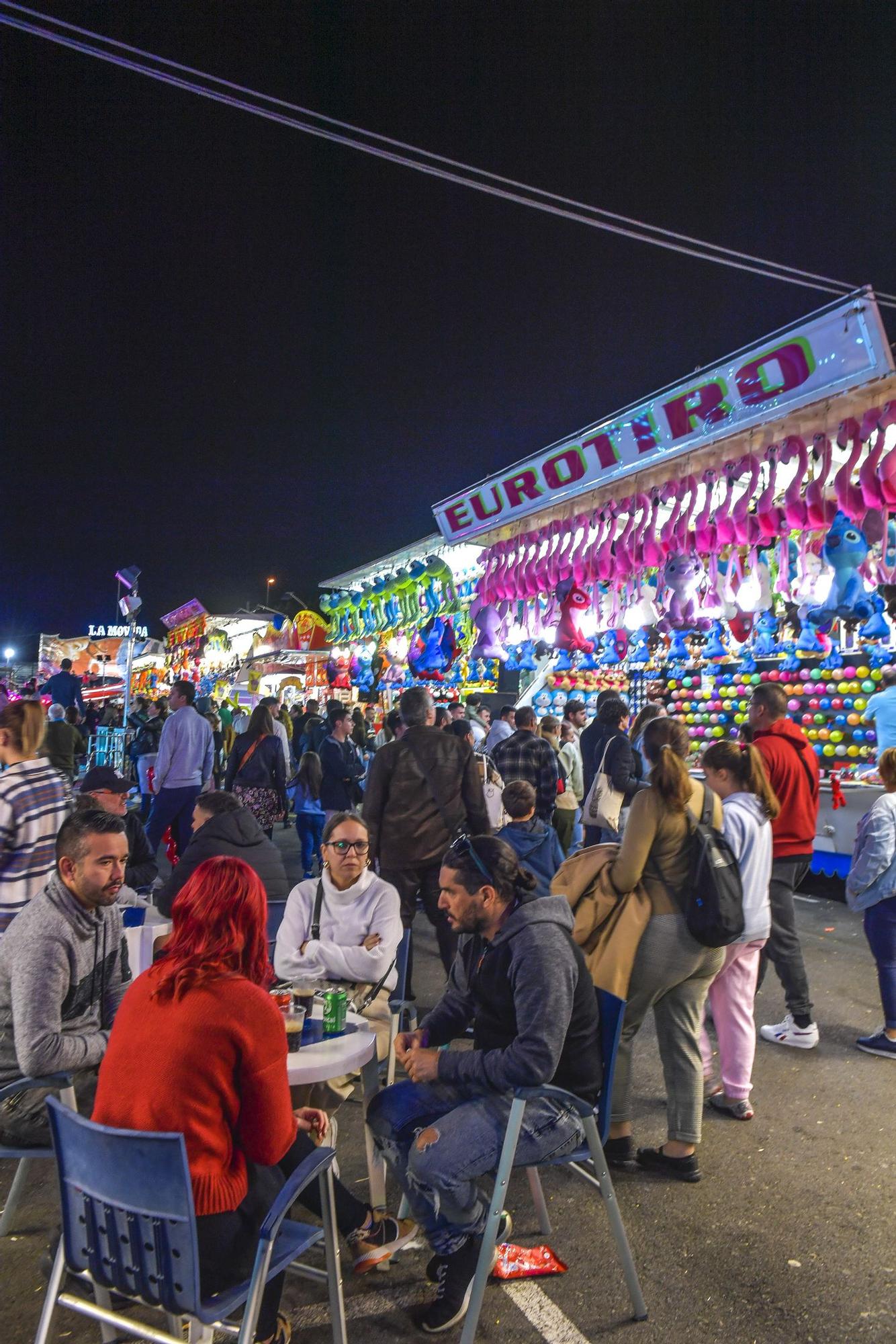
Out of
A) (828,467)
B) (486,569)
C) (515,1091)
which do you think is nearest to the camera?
(515,1091)

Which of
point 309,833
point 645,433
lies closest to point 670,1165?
point 645,433

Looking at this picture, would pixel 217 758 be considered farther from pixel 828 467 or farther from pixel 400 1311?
pixel 400 1311

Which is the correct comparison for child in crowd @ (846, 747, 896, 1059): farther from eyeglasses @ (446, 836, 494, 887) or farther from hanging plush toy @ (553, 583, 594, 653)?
hanging plush toy @ (553, 583, 594, 653)

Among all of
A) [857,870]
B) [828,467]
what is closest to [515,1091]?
[857,870]

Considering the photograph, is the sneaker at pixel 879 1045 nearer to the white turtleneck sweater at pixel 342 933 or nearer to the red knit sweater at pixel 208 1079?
the white turtleneck sweater at pixel 342 933

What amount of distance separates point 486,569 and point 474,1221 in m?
8.50

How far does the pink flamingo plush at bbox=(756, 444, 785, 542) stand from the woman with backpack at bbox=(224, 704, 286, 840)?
4.60 meters

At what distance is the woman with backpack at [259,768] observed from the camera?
7.72m

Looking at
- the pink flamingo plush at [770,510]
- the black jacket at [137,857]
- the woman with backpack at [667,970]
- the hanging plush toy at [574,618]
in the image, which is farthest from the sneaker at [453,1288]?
the hanging plush toy at [574,618]

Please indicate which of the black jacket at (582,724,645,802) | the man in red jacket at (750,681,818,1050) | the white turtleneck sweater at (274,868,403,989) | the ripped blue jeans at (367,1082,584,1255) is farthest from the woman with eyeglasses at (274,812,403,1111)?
the black jacket at (582,724,645,802)

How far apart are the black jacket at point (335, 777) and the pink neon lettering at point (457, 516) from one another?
3.14 meters

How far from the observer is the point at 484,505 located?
9812mm

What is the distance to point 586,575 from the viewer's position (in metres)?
8.77

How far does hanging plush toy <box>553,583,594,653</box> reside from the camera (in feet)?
29.2
